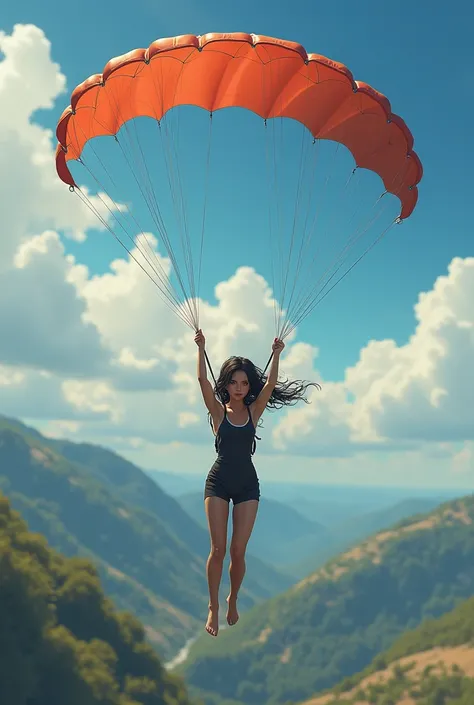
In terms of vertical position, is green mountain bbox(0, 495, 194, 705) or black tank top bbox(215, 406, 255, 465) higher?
black tank top bbox(215, 406, 255, 465)

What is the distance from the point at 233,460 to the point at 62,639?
7369cm

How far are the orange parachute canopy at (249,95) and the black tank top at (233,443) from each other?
751cm

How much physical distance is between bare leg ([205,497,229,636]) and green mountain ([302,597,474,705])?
157 metres

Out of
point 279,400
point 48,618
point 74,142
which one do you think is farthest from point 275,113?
point 48,618

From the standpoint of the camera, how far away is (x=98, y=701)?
80.8m

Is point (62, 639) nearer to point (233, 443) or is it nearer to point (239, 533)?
point (239, 533)

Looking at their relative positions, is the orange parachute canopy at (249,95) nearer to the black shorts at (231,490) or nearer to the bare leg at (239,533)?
the black shorts at (231,490)

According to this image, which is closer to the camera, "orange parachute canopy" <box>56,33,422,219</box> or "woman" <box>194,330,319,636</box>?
"woman" <box>194,330,319,636</box>

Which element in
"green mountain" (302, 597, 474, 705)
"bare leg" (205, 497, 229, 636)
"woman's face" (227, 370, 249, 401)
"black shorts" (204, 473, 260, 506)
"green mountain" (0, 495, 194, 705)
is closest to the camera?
"bare leg" (205, 497, 229, 636)

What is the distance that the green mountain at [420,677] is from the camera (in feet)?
527

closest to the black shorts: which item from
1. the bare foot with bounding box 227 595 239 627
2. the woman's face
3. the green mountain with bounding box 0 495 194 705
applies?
the woman's face

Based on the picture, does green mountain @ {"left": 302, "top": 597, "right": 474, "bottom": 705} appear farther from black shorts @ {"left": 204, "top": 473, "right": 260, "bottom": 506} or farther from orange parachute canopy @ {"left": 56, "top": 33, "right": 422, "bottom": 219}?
black shorts @ {"left": 204, "top": 473, "right": 260, "bottom": 506}

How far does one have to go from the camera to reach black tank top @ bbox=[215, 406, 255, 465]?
13.7 metres

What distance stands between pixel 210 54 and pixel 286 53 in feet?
5.18
